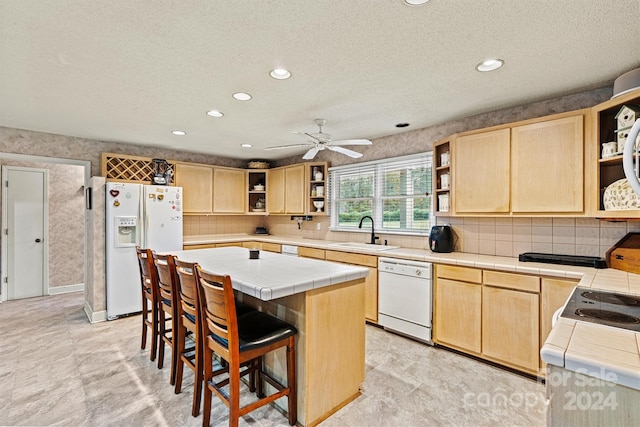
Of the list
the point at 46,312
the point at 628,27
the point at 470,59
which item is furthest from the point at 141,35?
the point at 46,312

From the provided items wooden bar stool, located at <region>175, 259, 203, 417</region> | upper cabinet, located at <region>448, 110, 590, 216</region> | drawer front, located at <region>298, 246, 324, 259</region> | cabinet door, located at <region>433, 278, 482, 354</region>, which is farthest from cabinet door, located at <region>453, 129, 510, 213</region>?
wooden bar stool, located at <region>175, 259, 203, 417</region>

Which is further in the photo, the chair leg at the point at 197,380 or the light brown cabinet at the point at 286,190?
the light brown cabinet at the point at 286,190

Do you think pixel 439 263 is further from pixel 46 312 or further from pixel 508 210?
→ pixel 46 312

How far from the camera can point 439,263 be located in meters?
3.03

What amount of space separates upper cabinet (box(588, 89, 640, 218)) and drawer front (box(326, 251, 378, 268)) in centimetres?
204

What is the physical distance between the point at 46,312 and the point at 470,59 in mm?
5636

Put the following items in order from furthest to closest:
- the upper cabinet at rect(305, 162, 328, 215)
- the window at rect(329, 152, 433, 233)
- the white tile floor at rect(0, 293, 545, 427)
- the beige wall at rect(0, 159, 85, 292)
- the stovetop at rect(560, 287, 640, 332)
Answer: the beige wall at rect(0, 159, 85, 292), the upper cabinet at rect(305, 162, 328, 215), the window at rect(329, 152, 433, 233), the white tile floor at rect(0, 293, 545, 427), the stovetop at rect(560, 287, 640, 332)

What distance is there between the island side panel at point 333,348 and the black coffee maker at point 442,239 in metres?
1.54

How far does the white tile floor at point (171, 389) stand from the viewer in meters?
2.02

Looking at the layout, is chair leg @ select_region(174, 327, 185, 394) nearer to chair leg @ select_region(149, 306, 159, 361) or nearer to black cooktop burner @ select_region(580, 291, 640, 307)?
chair leg @ select_region(149, 306, 159, 361)

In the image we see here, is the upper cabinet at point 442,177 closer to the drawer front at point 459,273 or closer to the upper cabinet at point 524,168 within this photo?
the upper cabinet at point 524,168

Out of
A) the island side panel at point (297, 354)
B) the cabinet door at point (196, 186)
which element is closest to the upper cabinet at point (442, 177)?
the island side panel at point (297, 354)

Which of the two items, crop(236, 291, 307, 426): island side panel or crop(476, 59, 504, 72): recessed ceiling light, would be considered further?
crop(476, 59, 504, 72): recessed ceiling light

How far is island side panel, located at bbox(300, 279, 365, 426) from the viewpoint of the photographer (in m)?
1.94
